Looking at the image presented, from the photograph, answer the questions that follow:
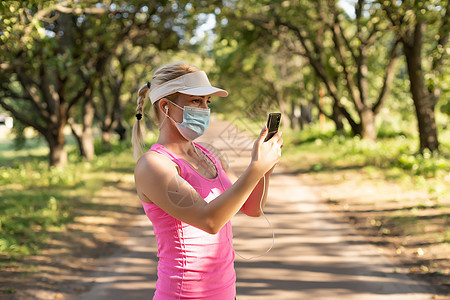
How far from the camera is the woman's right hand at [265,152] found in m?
1.85

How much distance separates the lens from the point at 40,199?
34.3ft

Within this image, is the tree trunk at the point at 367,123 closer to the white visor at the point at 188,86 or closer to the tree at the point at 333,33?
the tree at the point at 333,33

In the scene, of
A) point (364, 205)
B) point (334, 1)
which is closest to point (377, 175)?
point (364, 205)

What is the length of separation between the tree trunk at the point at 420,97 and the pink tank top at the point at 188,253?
11.6 meters

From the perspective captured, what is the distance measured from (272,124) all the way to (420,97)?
11939 millimetres

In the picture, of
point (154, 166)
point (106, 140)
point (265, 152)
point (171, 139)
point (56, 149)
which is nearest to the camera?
point (265, 152)

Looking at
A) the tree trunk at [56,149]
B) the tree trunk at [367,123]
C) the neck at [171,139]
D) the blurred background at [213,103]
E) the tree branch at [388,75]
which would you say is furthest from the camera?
the tree trunk at [367,123]

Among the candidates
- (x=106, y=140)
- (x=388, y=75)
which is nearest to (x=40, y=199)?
(x=388, y=75)

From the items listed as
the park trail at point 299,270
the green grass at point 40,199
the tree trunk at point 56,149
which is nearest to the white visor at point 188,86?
the park trail at point 299,270

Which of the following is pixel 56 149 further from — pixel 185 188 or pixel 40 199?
pixel 185 188

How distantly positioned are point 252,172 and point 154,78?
68cm

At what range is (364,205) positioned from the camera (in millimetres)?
9383

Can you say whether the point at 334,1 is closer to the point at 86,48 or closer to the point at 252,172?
the point at 86,48

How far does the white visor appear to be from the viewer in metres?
2.12
